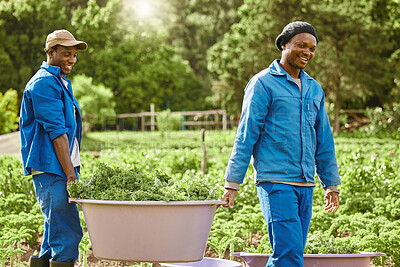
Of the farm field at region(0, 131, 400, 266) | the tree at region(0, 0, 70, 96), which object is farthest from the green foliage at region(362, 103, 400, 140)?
the tree at region(0, 0, 70, 96)

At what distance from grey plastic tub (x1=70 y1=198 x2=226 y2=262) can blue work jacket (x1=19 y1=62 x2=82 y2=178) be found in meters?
0.45

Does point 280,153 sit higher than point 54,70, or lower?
lower

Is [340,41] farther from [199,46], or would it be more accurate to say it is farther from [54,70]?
[54,70]

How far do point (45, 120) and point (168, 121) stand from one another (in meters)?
26.2

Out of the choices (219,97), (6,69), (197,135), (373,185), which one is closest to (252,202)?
(373,185)

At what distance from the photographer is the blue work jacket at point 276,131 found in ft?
11.1

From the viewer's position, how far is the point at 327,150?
3.67 meters

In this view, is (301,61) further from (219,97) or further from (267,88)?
(219,97)

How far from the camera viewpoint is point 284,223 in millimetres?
3293

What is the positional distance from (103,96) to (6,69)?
14.9 m

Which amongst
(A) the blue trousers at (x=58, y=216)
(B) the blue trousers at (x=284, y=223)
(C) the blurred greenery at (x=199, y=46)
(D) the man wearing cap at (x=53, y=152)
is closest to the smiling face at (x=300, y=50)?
(B) the blue trousers at (x=284, y=223)

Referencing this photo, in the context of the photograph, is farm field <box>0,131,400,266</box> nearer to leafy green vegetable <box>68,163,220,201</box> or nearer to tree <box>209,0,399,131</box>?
leafy green vegetable <box>68,163,220,201</box>

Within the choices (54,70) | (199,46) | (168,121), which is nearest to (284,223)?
(54,70)

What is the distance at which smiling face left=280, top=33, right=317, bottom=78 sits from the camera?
3.49 meters
